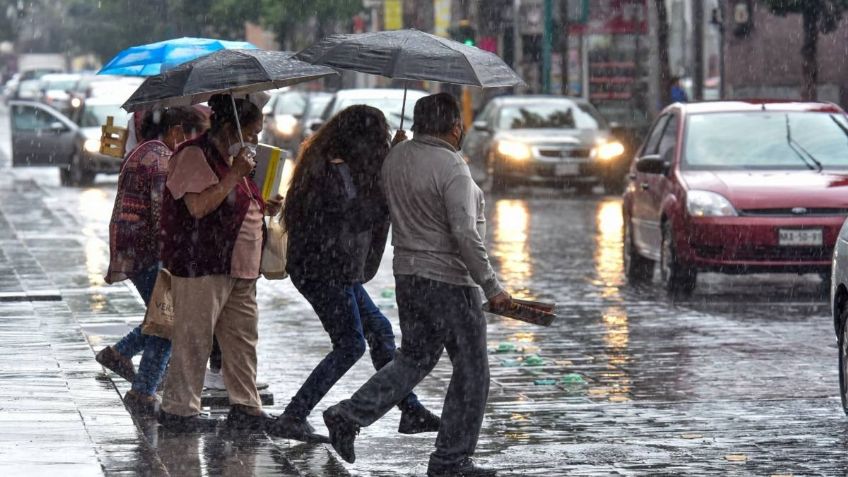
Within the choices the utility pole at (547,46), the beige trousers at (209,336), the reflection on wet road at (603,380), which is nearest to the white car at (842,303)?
the reflection on wet road at (603,380)

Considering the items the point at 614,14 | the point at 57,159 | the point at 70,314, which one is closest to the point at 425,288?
the point at 70,314

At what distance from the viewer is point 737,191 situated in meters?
14.6

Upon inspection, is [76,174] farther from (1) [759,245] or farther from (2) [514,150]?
(1) [759,245]

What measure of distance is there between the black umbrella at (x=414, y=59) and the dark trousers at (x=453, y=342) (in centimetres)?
83

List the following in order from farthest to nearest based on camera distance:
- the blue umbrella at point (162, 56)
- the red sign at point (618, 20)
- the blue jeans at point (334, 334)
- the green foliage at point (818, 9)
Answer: the red sign at point (618, 20) → the green foliage at point (818, 9) → the blue umbrella at point (162, 56) → the blue jeans at point (334, 334)

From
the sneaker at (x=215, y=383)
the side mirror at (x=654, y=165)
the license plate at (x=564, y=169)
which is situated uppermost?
the side mirror at (x=654, y=165)

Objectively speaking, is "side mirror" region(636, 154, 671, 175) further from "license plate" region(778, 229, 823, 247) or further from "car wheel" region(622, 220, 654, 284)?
"license plate" region(778, 229, 823, 247)

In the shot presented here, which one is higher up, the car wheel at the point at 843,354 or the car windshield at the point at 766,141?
the car windshield at the point at 766,141

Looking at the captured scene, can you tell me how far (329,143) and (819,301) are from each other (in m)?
7.31

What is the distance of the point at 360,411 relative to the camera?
7746 millimetres

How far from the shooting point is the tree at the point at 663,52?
35.0 metres

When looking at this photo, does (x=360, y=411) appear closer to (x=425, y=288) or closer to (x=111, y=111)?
(x=425, y=288)

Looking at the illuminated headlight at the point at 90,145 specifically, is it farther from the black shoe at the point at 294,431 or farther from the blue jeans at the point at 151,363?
the black shoe at the point at 294,431

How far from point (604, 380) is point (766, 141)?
5.48 metres
